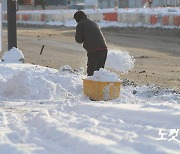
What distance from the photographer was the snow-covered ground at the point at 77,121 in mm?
5274

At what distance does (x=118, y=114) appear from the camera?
6.71 metres

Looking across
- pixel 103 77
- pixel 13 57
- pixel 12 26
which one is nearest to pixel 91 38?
pixel 103 77

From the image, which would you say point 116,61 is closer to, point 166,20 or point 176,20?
point 176,20

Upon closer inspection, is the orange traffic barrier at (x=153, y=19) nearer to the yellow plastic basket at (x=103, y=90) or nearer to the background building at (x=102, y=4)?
the background building at (x=102, y=4)

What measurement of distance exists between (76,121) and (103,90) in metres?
2.20

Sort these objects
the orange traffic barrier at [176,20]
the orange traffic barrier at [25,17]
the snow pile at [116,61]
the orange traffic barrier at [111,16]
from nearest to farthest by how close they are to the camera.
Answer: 1. the snow pile at [116,61]
2. the orange traffic barrier at [176,20]
3. the orange traffic barrier at [111,16]
4. the orange traffic barrier at [25,17]

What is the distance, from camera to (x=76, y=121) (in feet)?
21.7

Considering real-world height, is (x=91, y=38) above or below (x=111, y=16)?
below

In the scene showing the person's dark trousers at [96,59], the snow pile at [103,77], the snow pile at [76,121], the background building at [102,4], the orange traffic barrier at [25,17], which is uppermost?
the background building at [102,4]

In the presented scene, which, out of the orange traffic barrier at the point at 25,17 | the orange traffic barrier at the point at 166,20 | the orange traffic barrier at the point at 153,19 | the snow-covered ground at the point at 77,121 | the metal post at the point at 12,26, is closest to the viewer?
the snow-covered ground at the point at 77,121

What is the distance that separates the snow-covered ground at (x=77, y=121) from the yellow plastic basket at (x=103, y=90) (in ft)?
0.50

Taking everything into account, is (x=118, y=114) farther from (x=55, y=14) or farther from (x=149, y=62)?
(x=55, y=14)

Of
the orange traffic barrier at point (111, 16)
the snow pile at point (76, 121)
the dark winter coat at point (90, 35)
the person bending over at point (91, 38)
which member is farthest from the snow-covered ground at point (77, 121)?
the orange traffic barrier at point (111, 16)

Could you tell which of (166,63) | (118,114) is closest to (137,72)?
(166,63)
